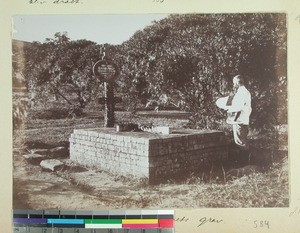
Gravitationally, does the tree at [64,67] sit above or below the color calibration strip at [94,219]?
above

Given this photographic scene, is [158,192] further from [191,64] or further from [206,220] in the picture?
[191,64]

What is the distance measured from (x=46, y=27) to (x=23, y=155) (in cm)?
35

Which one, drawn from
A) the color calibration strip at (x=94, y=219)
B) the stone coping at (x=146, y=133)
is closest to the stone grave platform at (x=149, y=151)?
the stone coping at (x=146, y=133)

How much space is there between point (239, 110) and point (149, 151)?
0.89 feet

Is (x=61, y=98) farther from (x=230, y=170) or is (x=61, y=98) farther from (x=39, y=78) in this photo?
(x=230, y=170)

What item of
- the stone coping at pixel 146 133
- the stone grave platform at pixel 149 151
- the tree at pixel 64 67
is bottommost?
the stone grave platform at pixel 149 151

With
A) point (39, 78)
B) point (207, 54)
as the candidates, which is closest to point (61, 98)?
point (39, 78)

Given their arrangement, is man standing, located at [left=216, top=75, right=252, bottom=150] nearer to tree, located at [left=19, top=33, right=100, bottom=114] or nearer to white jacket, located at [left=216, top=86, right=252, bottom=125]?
white jacket, located at [left=216, top=86, right=252, bottom=125]

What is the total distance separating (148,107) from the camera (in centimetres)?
93

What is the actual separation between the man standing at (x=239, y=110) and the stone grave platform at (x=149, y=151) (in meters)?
0.04

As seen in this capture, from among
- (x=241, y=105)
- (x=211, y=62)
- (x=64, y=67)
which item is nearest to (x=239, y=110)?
(x=241, y=105)

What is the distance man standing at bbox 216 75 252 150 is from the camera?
930 mm

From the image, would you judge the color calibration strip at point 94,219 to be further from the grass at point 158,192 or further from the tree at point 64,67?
the tree at point 64,67

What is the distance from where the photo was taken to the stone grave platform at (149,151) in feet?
3.00
